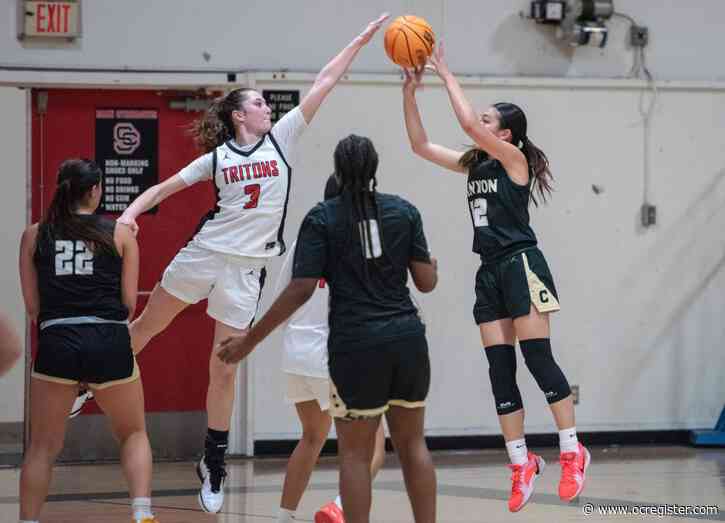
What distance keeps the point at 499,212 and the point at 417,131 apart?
0.63m

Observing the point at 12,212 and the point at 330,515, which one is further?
the point at 12,212

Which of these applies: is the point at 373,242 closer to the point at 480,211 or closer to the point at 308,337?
the point at 308,337

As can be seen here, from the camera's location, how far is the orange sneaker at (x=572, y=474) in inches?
249

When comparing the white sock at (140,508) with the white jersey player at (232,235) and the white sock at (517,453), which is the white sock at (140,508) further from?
the white sock at (517,453)

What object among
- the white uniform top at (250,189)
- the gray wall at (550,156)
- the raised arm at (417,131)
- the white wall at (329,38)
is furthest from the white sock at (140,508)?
the white wall at (329,38)

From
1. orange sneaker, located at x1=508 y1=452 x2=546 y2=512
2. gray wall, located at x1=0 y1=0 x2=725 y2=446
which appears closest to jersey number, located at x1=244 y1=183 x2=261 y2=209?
orange sneaker, located at x1=508 y1=452 x2=546 y2=512

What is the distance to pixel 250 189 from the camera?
6.80 metres

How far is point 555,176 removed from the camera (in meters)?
10.1

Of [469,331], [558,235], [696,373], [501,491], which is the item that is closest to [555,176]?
[558,235]

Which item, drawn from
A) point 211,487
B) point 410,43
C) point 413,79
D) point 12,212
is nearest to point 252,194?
point 413,79

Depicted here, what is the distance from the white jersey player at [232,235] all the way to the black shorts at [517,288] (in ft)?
4.13

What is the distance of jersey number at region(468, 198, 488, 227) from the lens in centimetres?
657

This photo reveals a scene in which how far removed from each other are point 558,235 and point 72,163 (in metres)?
5.26

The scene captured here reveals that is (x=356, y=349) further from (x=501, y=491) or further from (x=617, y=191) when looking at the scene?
(x=617, y=191)
